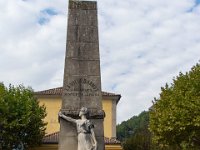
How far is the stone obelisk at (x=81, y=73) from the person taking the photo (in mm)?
16562

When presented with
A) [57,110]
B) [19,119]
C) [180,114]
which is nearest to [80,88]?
[180,114]

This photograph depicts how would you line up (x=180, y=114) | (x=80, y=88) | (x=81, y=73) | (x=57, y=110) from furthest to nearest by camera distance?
(x=57, y=110) < (x=180, y=114) < (x=81, y=73) < (x=80, y=88)

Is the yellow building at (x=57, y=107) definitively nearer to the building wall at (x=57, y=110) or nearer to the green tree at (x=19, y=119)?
the building wall at (x=57, y=110)

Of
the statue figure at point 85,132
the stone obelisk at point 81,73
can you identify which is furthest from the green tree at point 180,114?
the statue figure at point 85,132

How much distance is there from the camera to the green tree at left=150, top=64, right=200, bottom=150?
31078 millimetres

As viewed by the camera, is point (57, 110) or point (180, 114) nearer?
point (180, 114)

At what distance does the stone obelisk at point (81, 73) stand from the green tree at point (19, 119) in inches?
824

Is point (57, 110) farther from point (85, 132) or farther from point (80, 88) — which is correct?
point (85, 132)

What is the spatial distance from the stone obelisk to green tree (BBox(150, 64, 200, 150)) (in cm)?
1466

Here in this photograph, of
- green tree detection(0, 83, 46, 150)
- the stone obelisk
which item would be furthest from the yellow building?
the stone obelisk

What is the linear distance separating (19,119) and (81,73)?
2154cm

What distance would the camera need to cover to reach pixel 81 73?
56.3ft

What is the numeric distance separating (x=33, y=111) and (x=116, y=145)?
9269 mm

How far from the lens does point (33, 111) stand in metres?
39.0
